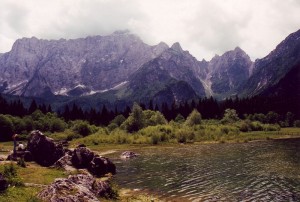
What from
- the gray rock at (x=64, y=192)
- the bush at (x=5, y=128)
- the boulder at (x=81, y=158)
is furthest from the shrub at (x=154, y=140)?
the gray rock at (x=64, y=192)

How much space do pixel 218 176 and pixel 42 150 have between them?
34.9m

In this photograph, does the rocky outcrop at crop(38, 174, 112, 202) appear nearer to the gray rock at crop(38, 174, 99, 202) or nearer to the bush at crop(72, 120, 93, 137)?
the gray rock at crop(38, 174, 99, 202)

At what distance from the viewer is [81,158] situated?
7212 centimetres

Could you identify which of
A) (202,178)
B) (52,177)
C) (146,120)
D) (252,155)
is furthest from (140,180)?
(146,120)

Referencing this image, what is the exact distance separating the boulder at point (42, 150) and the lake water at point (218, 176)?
1370 centimetres

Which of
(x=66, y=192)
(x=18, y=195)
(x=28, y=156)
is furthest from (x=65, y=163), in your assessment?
(x=66, y=192)

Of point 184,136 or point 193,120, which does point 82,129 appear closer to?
point 184,136

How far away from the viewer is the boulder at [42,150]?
74.0m

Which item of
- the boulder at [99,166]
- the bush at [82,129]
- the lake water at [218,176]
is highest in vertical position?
the bush at [82,129]

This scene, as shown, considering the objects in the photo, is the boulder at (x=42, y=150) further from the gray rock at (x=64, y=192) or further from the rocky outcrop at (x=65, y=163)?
the gray rock at (x=64, y=192)

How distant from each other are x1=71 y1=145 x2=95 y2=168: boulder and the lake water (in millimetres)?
6399

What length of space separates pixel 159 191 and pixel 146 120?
409 feet

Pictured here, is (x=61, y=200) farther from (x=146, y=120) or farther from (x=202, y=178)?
(x=146, y=120)

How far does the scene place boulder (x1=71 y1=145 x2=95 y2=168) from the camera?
71231 mm
